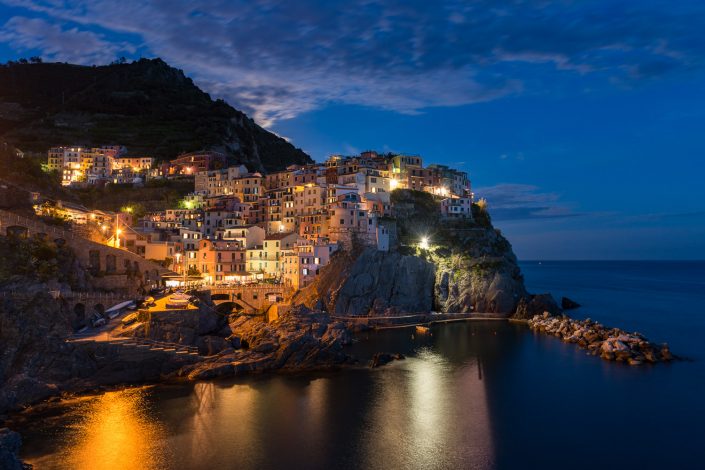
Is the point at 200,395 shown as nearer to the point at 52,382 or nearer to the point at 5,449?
the point at 52,382

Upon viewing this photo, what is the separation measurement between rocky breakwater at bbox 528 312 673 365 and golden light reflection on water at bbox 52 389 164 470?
35.9 meters

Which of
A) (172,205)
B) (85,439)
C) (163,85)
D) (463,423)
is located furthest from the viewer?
(163,85)

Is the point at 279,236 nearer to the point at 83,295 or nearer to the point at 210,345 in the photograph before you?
the point at 210,345

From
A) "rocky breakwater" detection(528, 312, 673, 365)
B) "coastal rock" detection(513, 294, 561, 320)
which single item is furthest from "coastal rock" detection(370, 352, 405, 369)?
"coastal rock" detection(513, 294, 561, 320)

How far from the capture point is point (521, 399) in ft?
117

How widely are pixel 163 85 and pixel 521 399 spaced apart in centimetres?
13403

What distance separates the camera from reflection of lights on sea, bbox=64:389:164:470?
24875 mm

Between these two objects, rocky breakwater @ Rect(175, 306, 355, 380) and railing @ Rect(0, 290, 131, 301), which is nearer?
railing @ Rect(0, 290, 131, 301)

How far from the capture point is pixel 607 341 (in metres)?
47.0

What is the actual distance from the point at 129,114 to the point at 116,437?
11473 cm

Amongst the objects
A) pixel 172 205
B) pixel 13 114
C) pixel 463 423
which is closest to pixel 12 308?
pixel 463 423

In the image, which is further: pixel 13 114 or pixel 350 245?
pixel 13 114

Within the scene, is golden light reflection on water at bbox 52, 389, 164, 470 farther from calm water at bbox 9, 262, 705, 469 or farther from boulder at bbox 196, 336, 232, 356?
boulder at bbox 196, 336, 232, 356

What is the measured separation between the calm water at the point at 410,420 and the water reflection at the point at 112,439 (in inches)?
3.6
